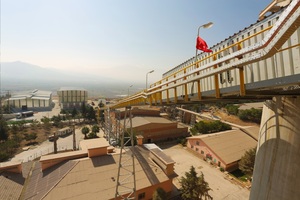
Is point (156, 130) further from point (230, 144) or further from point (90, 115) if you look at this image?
point (90, 115)

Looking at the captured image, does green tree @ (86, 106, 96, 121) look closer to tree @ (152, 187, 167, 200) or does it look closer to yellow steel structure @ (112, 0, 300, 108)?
tree @ (152, 187, 167, 200)

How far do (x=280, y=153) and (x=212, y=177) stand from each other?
16891mm

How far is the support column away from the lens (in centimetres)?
537

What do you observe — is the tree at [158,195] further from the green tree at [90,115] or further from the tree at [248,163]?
the green tree at [90,115]

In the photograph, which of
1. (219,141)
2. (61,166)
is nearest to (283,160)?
(61,166)

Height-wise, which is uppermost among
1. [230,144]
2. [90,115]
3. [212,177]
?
[90,115]

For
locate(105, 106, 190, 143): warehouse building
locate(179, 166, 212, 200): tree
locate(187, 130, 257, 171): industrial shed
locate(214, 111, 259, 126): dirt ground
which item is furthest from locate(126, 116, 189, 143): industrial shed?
locate(179, 166, 212, 200): tree

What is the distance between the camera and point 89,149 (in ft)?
57.3

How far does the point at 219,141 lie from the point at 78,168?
18.6m

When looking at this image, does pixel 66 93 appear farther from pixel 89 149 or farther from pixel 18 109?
pixel 89 149

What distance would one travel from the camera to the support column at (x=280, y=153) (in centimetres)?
537

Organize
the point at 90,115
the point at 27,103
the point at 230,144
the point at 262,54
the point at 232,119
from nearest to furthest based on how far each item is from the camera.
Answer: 1. the point at 262,54
2. the point at 230,144
3. the point at 232,119
4. the point at 90,115
5. the point at 27,103

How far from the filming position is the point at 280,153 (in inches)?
223

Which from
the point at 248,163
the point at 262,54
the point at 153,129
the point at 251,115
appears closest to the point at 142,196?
the point at 248,163
